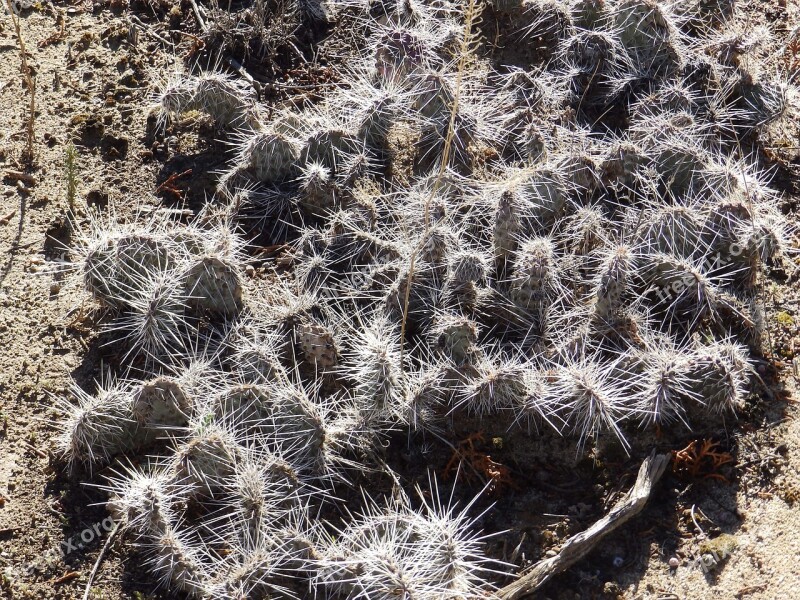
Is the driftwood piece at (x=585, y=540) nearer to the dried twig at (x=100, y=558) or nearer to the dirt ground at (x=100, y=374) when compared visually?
the dirt ground at (x=100, y=374)

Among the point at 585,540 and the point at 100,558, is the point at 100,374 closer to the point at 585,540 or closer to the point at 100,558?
the point at 100,558

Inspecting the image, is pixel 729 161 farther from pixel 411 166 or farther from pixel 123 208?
pixel 123 208

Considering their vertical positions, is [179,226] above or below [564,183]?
below

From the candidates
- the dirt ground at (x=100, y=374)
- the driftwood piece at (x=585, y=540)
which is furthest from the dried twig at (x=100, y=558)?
the driftwood piece at (x=585, y=540)

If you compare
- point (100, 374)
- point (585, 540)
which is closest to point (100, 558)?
point (100, 374)

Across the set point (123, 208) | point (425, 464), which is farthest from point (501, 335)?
point (123, 208)

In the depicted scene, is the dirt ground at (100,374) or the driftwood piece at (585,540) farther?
the dirt ground at (100,374)
